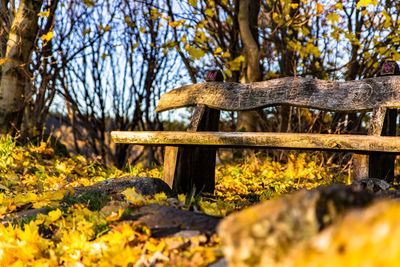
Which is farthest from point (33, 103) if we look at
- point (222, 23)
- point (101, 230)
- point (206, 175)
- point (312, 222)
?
point (312, 222)

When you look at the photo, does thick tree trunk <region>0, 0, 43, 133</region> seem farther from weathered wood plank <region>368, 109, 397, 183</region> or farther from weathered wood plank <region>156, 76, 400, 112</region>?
weathered wood plank <region>368, 109, 397, 183</region>

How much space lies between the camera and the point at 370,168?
8.96 feet

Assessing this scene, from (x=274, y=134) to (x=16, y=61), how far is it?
3740 mm

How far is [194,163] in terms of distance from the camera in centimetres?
339

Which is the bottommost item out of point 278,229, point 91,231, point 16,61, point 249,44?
point 91,231

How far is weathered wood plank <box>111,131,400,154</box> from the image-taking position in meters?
2.46

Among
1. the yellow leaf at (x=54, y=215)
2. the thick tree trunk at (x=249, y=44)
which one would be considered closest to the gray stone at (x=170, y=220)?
the yellow leaf at (x=54, y=215)

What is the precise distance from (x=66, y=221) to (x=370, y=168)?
1.97m

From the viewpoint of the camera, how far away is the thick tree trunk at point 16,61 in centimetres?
499

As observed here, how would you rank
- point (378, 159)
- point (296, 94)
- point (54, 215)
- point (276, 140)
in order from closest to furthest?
1. point (54, 215)
2. point (276, 140)
3. point (378, 159)
4. point (296, 94)

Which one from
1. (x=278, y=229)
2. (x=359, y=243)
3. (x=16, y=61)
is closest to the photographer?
(x=359, y=243)

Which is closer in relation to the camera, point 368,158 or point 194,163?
point 368,158

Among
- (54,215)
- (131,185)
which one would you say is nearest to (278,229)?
(54,215)

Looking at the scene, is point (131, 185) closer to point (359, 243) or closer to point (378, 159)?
point (378, 159)
